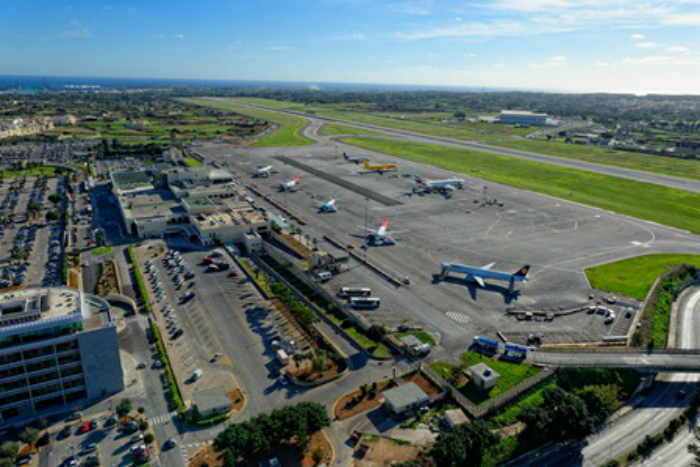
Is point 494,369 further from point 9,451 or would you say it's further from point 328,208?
point 328,208

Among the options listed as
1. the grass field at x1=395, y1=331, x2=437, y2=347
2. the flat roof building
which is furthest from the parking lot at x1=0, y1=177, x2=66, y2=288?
the flat roof building

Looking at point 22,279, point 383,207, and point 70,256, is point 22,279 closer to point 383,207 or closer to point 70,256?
point 70,256

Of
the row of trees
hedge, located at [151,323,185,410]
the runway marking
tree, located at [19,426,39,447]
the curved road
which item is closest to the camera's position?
the row of trees

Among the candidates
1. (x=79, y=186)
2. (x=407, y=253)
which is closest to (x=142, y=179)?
(x=79, y=186)

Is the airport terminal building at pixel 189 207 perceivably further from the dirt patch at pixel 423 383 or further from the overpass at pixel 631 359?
the overpass at pixel 631 359

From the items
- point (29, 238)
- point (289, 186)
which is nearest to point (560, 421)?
point (29, 238)

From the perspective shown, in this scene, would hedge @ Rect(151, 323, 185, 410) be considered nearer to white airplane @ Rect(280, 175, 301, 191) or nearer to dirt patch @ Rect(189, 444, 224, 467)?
dirt patch @ Rect(189, 444, 224, 467)

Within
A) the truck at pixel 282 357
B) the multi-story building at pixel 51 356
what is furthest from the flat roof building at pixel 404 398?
the multi-story building at pixel 51 356
